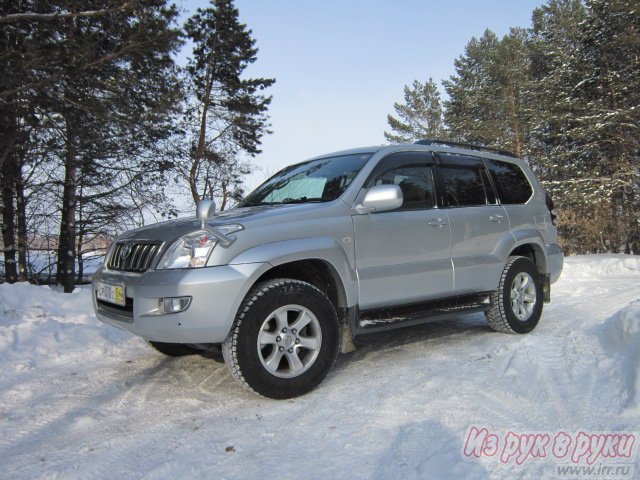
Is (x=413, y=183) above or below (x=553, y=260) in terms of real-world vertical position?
above

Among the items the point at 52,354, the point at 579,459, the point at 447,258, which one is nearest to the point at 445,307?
the point at 447,258

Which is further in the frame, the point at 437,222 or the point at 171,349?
the point at 171,349

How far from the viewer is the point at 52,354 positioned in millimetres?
4543

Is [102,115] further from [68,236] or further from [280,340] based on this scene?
[280,340]

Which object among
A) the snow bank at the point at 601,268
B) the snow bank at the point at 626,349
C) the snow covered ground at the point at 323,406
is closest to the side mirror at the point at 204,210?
the snow covered ground at the point at 323,406

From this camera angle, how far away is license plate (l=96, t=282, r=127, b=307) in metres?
3.31

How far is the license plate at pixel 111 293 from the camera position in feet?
10.9

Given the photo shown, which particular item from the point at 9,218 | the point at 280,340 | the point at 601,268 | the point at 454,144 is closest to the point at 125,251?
the point at 280,340

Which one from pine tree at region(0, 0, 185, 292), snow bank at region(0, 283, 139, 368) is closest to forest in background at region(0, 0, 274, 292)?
pine tree at region(0, 0, 185, 292)

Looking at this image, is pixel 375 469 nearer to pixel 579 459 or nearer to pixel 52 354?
pixel 579 459

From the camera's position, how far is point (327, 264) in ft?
11.5

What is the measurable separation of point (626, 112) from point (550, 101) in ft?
15.2

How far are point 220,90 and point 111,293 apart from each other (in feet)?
59.5

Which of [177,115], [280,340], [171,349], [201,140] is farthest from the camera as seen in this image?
[201,140]
